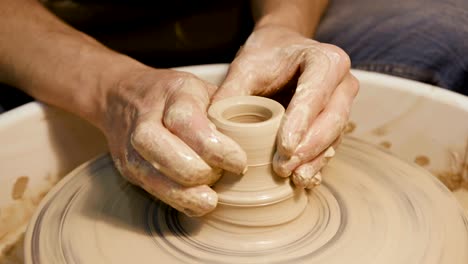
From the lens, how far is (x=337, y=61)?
93cm

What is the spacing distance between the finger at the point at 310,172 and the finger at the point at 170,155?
0.39 ft

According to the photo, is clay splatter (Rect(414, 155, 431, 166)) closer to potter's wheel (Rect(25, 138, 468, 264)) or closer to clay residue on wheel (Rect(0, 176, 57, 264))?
potter's wheel (Rect(25, 138, 468, 264))

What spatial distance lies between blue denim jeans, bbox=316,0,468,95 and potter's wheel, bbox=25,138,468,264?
52 cm

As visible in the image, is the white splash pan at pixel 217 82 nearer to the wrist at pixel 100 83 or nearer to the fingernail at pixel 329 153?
the wrist at pixel 100 83

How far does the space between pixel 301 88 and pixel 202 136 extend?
0.61ft

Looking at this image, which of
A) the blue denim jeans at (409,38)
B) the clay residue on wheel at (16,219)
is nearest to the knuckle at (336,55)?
the blue denim jeans at (409,38)

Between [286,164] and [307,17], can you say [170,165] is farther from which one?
[307,17]

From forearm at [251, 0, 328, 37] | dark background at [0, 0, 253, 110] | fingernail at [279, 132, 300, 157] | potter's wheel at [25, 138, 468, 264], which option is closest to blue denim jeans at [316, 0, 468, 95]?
forearm at [251, 0, 328, 37]

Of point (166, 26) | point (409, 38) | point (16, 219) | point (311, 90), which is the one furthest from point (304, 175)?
point (166, 26)

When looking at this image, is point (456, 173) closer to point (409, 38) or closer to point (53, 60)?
point (409, 38)

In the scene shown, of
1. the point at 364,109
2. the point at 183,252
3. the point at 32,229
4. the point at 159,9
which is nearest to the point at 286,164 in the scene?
the point at 183,252

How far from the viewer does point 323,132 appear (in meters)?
0.86

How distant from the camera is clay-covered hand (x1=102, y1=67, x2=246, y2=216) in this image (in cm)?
78

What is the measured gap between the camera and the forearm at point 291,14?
4.06 ft
